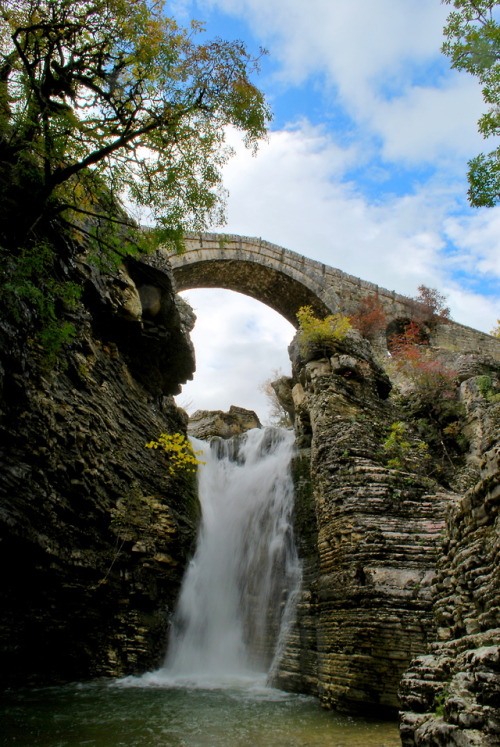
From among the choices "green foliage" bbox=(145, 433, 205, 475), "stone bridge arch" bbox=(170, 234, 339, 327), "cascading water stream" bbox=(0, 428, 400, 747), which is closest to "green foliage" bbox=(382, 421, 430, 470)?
"cascading water stream" bbox=(0, 428, 400, 747)

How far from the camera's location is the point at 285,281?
63.8 ft

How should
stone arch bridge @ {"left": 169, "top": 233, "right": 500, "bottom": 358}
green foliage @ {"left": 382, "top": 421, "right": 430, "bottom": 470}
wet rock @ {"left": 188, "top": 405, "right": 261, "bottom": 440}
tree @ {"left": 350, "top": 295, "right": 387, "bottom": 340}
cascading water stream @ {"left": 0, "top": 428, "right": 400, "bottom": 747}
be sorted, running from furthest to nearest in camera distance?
tree @ {"left": 350, "top": 295, "right": 387, "bottom": 340}
stone arch bridge @ {"left": 169, "top": 233, "right": 500, "bottom": 358}
wet rock @ {"left": 188, "top": 405, "right": 261, "bottom": 440}
green foliage @ {"left": 382, "top": 421, "right": 430, "bottom": 470}
cascading water stream @ {"left": 0, "top": 428, "right": 400, "bottom": 747}

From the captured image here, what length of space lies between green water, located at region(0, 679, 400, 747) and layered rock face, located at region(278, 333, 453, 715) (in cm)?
49

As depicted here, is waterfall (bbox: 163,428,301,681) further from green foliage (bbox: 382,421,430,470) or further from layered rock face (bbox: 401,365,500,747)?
layered rock face (bbox: 401,365,500,747)

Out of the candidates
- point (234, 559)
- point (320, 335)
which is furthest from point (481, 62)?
point (234, 559)

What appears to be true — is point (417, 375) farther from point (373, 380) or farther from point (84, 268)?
point (84, 268)

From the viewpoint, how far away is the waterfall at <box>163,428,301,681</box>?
8016 mm

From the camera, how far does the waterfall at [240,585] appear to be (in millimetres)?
8016

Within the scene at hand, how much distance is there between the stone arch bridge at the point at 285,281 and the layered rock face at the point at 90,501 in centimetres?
777

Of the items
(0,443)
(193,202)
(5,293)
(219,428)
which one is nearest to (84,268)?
(193,202)

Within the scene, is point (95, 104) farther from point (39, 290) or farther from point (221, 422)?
point (221, 422)

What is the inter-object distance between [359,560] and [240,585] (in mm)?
3879

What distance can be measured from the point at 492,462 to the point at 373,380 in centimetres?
593

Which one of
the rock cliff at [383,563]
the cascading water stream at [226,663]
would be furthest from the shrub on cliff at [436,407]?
the cascading water stream at [226,663]
